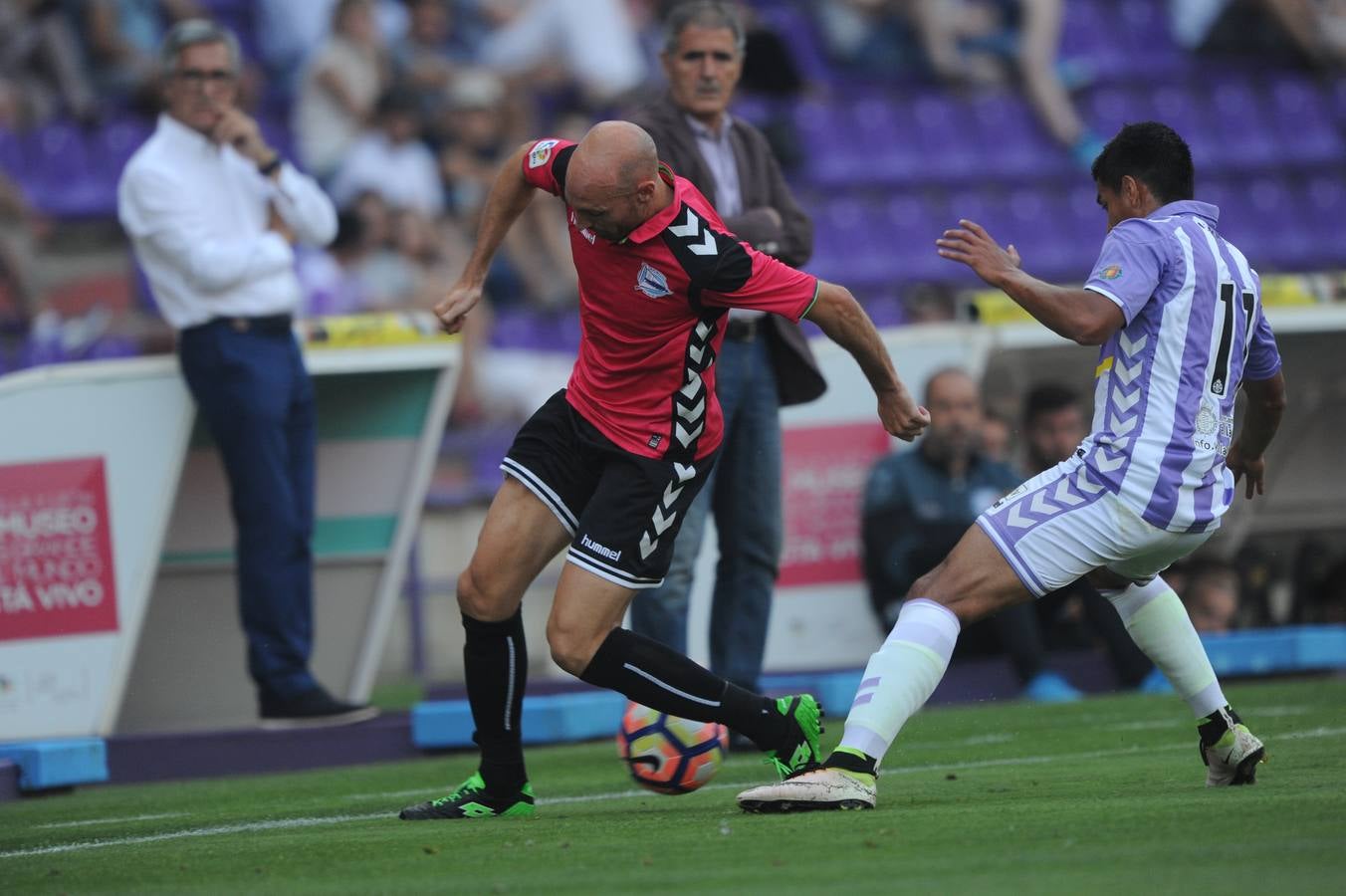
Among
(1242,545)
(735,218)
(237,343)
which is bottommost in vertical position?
(1242,545)

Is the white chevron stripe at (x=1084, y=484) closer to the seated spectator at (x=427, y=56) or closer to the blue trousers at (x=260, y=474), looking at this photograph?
the blue trousers at (x=260, y=474)

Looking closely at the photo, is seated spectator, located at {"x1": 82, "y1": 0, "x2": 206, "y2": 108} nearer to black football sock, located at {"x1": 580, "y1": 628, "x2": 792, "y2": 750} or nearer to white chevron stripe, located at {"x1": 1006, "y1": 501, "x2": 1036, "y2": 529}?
black football sock, located at {"x1": 580, "y1": 628, "x2": 792, "y2": 750}

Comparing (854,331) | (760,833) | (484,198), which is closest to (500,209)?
(854,331)

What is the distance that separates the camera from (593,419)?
5.67 meters

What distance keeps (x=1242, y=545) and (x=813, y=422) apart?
3063 mm

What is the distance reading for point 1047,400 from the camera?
10.0m

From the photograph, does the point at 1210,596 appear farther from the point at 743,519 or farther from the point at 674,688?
the point at 674,688

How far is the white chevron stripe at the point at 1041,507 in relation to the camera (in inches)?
208

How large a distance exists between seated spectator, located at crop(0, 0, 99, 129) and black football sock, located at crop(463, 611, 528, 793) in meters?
8.67

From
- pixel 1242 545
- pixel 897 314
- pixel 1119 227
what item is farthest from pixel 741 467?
pixel 897 314

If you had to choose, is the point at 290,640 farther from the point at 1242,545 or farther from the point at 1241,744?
the point at 1242,545

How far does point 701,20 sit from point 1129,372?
8.83 ft

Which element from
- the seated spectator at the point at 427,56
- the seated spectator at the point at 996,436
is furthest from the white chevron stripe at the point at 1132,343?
the seated spectator at the point at 427,56

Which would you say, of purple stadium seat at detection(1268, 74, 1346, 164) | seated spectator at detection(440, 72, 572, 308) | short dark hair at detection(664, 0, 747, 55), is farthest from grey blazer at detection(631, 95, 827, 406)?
purple stadium seat at detection(1268, 74, 1346, 164)
